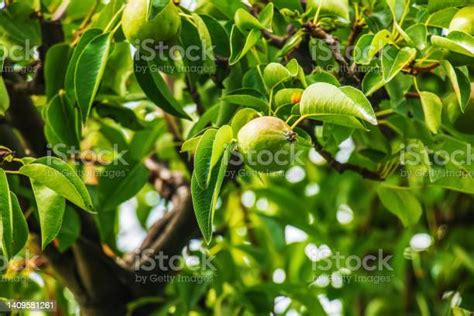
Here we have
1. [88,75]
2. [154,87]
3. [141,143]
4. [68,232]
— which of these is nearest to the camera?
[88,75]

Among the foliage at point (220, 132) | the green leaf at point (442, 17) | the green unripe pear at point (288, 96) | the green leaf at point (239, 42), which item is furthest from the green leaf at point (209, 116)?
the green leaf at point (442, 17)

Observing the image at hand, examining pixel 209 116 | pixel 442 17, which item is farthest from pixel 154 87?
pixel 442 17

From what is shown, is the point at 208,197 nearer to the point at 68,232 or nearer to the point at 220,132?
the point at 220,132

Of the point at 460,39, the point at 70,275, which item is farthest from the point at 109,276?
the point at 460,39

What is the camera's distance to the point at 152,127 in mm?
1701

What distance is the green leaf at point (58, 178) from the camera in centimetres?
102

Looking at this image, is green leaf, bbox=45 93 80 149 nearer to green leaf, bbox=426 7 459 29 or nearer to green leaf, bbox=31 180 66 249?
green leaf, bbox=31 180 66 249

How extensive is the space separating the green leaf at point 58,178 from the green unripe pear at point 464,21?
0.52 m

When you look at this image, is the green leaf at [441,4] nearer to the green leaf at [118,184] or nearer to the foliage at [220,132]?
the foliage at [220,132]

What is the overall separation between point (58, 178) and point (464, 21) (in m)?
0.56

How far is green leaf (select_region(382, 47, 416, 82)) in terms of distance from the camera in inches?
43.3

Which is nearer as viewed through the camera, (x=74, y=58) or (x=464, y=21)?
(x=464, y=21)

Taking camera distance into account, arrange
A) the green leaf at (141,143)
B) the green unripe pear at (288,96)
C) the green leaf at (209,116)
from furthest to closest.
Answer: the green leaf at (141,143) < the green leaf at (209,116) < the green unripe pear at (288,96)

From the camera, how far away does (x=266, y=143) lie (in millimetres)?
981
